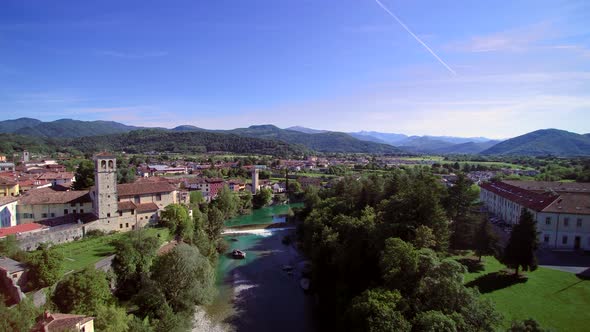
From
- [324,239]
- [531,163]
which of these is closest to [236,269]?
[324,239]

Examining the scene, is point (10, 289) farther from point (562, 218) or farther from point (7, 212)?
point (562, 218)

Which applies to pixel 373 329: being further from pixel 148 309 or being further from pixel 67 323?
pixel 148 309

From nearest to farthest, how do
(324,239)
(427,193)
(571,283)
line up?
(571,283) → (427,193) → (324,239)

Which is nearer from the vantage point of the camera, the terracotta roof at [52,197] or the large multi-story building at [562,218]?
the large multi-story building at [562,218]

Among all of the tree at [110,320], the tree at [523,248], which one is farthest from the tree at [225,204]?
the tree at [523,248]

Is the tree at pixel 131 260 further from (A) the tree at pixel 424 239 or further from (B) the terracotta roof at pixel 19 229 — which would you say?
(A) the tree at pixel 424 239

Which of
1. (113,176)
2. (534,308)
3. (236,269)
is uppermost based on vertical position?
(113,176)

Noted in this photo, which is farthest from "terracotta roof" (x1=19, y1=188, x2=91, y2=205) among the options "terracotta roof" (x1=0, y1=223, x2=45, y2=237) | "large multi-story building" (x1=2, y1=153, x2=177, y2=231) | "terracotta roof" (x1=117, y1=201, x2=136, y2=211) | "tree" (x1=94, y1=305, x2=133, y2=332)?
"tree" (x1=94, y1=305, x2=133, y2=332)
